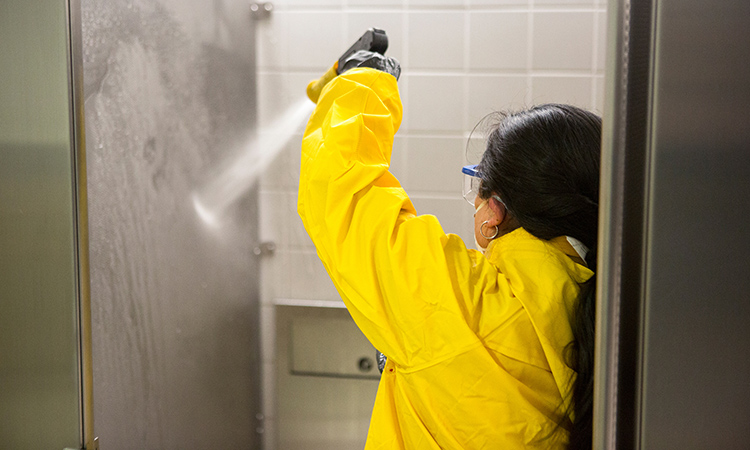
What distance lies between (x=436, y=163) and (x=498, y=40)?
0.99 ft

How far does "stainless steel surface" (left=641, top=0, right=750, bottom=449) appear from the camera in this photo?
555 millimetres

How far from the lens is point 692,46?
21.9 inches

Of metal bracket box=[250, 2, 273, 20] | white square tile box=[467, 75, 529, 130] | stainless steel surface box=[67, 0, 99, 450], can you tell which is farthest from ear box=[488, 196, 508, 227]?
metal bracket box=[250, 2, 273, 20]

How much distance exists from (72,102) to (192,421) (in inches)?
31.1

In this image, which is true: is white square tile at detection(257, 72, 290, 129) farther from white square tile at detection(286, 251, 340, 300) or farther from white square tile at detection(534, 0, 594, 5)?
white square tile at detection(534, 0, 594, 5)

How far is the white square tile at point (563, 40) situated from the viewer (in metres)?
1.35

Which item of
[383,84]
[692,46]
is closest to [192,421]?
[383,84]

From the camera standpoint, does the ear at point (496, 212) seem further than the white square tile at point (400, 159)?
No

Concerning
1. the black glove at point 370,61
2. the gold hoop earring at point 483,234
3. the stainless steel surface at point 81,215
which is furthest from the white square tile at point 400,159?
the stainless steel surface at point 81,215

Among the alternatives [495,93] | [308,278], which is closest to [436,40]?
[495,93]

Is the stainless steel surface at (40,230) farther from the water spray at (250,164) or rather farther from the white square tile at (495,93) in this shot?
the white square tile at (495,93)

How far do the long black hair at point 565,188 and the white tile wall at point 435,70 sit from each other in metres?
0.64

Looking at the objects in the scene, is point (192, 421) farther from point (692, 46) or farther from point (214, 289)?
point (692, 46)

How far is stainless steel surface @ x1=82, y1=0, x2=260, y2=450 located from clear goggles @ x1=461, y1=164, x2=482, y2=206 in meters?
0.58
